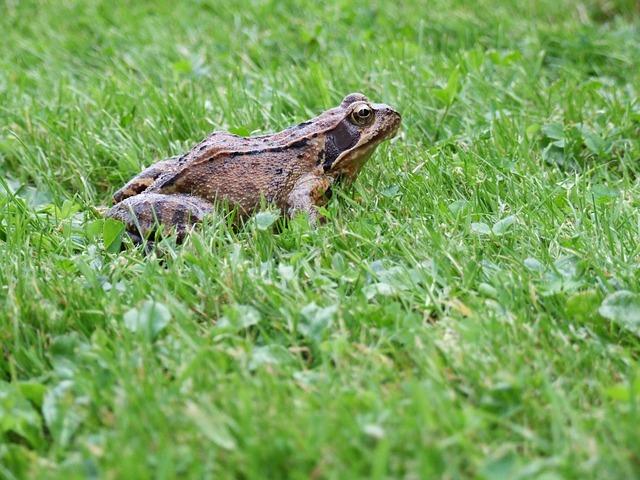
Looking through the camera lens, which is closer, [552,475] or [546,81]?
[552,475]

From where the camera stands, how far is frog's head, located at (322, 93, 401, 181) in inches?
173

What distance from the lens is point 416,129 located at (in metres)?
5.04

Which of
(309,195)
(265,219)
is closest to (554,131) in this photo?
(309,195)

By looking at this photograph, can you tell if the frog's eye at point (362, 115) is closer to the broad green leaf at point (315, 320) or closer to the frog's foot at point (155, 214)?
the frog's foot at point (155, 214)

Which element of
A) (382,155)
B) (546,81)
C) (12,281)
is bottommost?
(546,81)

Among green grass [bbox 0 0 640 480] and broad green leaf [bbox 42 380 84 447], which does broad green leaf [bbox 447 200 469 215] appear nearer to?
green grass [bbox 0 0 640 480]

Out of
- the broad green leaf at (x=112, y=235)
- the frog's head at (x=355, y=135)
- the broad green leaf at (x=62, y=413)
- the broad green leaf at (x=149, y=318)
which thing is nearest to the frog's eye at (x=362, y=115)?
the frog's head at (x=355, y=135)

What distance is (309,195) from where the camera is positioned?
425cm

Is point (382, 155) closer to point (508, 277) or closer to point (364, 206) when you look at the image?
point (364, 206)

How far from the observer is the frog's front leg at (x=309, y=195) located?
414cm

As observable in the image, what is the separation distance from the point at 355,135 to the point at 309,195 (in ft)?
1.39

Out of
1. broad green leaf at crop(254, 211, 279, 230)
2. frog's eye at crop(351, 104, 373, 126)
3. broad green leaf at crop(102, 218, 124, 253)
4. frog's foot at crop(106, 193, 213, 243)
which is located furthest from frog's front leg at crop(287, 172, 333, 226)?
broad green leaf at crop(102, 218, 124, 253)

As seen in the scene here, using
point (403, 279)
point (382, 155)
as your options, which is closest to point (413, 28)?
point (382, 155)

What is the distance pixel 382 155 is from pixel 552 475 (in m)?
2.65
